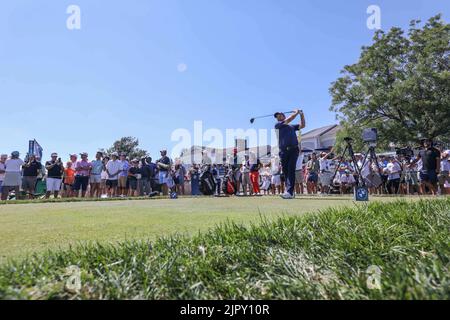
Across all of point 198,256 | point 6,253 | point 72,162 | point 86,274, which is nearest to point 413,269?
point 198,256

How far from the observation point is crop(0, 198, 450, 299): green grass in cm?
158

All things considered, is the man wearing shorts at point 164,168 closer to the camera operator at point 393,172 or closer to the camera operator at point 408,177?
the camera operator at point 393,172

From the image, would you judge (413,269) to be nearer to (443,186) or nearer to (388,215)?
(388,215)

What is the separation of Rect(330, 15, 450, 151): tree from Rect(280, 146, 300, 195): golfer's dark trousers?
26393 mm

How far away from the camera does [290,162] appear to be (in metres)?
9.38

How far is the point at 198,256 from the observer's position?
2.16 m

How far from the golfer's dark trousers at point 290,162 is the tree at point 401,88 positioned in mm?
26393

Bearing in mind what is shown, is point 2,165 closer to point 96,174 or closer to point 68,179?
point 68,179

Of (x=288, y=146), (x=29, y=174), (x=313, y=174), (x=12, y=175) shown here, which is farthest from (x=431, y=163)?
(x=12, y=175)

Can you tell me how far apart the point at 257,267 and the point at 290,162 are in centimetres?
754

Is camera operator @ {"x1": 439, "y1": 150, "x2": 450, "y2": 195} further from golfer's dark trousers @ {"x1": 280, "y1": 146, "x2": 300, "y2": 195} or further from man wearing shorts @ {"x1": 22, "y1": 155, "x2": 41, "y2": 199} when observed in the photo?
man wearing shorts @ {"x1": 22, "y1": 155, "x2": 41, "y2": 199}

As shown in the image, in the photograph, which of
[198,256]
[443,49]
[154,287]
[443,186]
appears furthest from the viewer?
[443,49]
